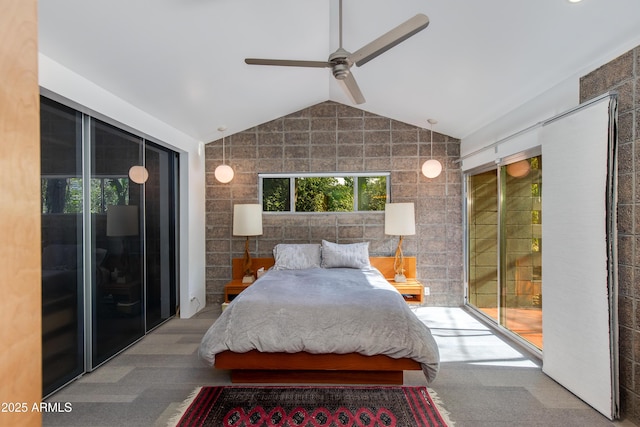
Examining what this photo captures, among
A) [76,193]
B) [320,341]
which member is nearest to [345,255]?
[320,341]

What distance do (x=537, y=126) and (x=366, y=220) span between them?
231 centimetres

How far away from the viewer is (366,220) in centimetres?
455

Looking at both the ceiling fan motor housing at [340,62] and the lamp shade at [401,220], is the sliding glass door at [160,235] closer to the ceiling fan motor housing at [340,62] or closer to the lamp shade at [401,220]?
the ceiling fan motor housing at [340,62]

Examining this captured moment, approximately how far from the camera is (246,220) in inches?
167

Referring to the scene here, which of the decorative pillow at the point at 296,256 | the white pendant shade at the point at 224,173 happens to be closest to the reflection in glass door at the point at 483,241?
the decorative pillow at the point at 296,256

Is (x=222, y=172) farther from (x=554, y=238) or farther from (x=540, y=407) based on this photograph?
(x=540, y=407)

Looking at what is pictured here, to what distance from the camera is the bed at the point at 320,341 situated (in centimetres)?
236

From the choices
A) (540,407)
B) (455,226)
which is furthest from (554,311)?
(455,226)

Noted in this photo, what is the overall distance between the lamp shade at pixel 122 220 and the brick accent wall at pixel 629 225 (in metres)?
3.95

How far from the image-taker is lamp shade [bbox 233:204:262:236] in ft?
13.9

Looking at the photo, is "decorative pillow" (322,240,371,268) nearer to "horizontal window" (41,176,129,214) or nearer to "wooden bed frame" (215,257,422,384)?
"wooden bed frame" (215,257,422,384)

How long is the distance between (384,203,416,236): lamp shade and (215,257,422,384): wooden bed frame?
2.01m

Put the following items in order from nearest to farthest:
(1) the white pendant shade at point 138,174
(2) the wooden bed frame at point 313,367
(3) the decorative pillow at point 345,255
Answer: (2) the wooden bed frame at point 313,367
(1) the white pendant shade at point 138,174
(3) the decorative pillow at point 345,255

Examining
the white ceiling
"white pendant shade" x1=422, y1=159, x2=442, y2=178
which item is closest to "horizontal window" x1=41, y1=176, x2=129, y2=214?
the white ceiling
